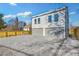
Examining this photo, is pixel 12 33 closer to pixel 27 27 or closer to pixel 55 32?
pixel 27 27

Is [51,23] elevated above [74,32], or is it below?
above

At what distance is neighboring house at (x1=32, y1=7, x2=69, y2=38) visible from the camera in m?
3.26

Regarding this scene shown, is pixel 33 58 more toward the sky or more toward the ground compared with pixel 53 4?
more toward the ground

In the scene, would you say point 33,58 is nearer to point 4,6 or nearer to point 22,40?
point 22,40

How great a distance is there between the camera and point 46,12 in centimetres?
326

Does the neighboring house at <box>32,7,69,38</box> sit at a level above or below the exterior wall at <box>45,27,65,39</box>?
above

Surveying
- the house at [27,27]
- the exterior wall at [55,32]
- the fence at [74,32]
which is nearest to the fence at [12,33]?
the house at [27,27]

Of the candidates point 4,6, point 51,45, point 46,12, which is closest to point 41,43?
point 51,45

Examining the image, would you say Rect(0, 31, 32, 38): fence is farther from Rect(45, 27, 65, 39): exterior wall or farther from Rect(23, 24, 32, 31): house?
Rect(45, 27, 65, 39): exterior wall

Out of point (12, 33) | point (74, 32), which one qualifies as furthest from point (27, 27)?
point (74, 32)

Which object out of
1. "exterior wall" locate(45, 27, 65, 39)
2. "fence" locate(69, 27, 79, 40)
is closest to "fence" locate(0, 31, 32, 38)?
"exterior wall" locate(45, 27, 65, 39)

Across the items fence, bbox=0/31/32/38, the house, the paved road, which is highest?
the house

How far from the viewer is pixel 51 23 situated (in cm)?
328

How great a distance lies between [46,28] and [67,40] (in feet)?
0.94
